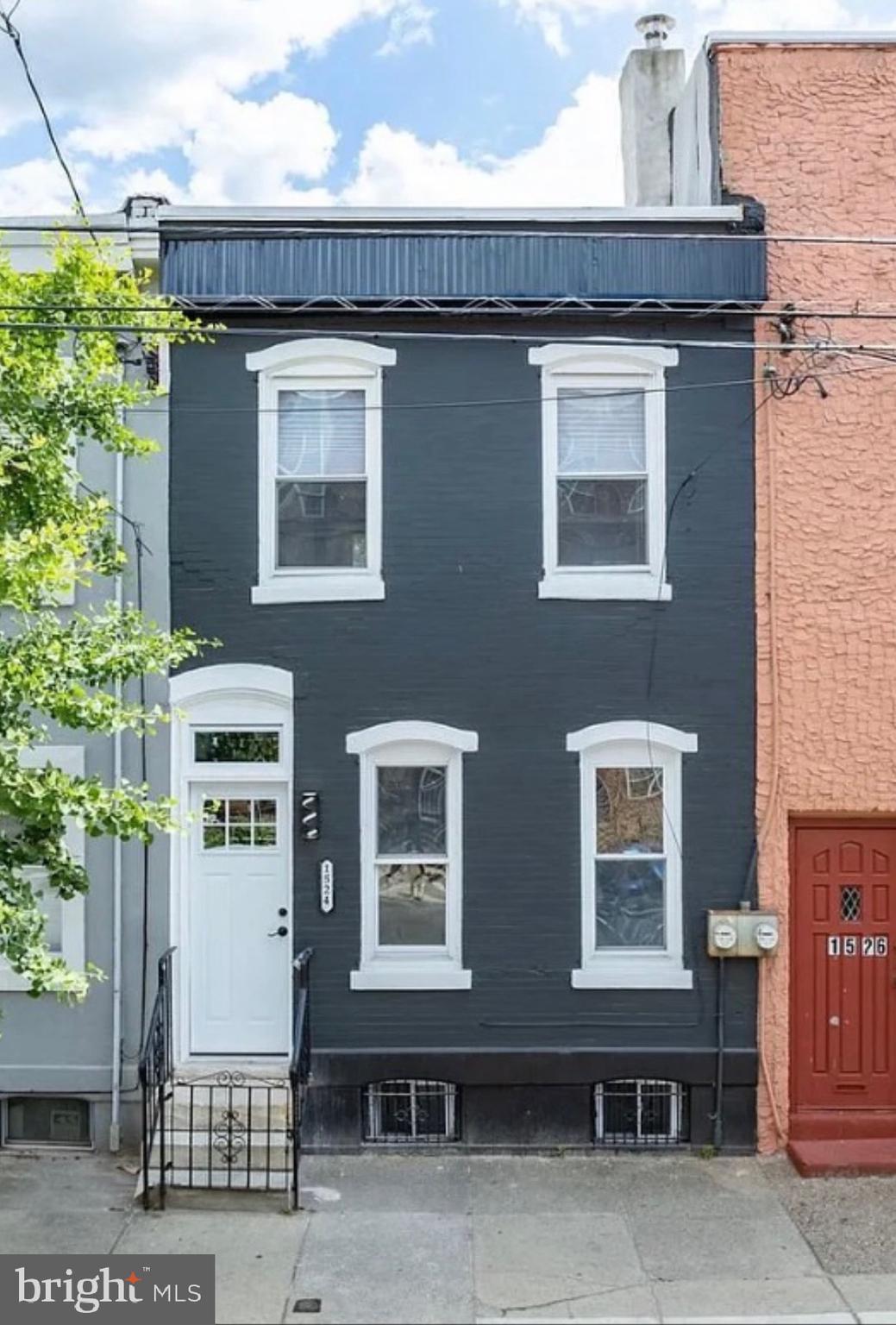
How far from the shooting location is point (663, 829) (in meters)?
8.57

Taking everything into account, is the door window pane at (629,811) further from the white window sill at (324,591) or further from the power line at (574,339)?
the power line at (574,339)

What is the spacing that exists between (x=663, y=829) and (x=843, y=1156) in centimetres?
247

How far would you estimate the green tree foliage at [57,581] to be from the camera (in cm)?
598

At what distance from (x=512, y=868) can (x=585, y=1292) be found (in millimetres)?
2909

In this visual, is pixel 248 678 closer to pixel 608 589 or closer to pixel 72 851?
pixel 72 851

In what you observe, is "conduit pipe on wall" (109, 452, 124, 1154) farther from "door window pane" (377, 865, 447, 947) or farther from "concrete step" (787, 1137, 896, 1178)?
"concrete step" (787, 1137, 896, 1178)

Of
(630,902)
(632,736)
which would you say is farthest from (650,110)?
(630,902)

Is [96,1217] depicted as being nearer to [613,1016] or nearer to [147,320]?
[613,1016]

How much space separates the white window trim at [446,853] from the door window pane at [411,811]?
7 centimetres

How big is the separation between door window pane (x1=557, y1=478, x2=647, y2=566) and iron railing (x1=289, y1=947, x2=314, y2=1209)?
3448 millimetres

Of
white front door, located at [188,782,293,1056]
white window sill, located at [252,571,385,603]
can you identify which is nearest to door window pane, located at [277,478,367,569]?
white window sill, located at [252,571,385,603]

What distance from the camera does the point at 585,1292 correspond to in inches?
247

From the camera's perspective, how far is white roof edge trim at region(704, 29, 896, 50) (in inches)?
332

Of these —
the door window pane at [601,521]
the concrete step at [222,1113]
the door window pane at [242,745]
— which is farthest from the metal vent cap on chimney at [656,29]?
the concrete step at [222,1113]
